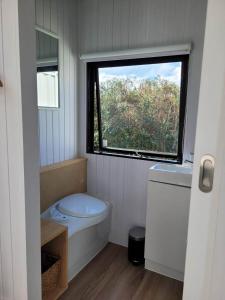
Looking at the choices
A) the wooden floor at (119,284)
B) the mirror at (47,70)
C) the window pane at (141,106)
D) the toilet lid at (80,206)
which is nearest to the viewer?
the wooden floor at (119,284)

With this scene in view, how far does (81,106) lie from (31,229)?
5.15ft

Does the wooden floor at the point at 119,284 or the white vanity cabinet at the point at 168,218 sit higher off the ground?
the white vanity cabinet at the point at 168,218

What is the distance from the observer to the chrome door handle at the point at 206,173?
0.79 m

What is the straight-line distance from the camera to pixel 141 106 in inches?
88.9

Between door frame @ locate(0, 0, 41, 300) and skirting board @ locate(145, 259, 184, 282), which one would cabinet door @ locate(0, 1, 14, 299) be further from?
skirting board @ locate(145, 259, 184, 282)

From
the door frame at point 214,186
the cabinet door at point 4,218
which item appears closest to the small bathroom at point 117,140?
the cabinet door at point 4,218

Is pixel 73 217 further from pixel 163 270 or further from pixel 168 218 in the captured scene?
pixel 163 270

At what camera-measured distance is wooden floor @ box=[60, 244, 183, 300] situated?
68.0 inches

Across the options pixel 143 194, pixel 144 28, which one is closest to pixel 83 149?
pixel 143 194

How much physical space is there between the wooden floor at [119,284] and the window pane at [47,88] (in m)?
1.51

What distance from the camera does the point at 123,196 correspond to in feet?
7.71

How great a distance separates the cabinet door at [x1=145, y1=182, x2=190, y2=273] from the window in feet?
1.39

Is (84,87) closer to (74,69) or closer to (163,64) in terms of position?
(74,69)

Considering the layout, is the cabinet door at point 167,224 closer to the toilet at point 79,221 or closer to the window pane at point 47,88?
the toilet at point 79,221
